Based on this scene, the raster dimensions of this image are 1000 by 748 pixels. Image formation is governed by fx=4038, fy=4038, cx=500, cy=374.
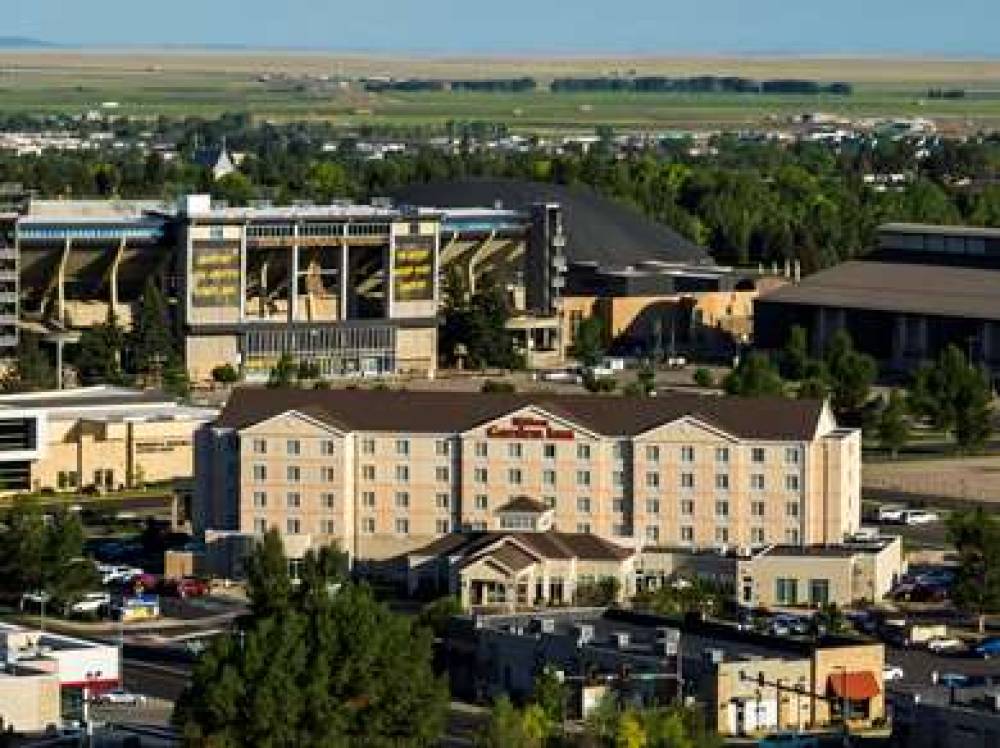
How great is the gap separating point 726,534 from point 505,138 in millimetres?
105841

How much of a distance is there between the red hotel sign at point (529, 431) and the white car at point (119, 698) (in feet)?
33.9

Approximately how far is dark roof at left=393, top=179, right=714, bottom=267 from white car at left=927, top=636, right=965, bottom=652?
36243 millimetres

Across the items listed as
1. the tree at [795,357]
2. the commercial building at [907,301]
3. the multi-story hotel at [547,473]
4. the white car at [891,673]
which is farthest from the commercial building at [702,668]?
the commercial building at [907,301]

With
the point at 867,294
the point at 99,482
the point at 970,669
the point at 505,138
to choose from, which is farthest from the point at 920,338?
the point at 505,138

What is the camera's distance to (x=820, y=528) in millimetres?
45688

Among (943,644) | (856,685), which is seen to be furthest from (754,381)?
(856,685)

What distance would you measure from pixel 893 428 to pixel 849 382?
327cm

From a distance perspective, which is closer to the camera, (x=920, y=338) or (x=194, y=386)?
(x=194, y=386)

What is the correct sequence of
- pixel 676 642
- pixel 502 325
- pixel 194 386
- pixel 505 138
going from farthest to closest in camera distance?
pixel 505 138 < pixel 502 325 < pixel 194 386 < pixel 676 642

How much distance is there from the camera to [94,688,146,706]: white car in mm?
35781

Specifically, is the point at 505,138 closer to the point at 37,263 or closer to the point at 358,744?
the point at 37,263

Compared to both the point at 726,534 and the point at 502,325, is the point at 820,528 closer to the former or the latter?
the point at 726,534

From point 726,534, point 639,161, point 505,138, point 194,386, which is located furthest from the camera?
point 505,138

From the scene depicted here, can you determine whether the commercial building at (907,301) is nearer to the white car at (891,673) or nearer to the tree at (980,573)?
the tree at (980,573)
